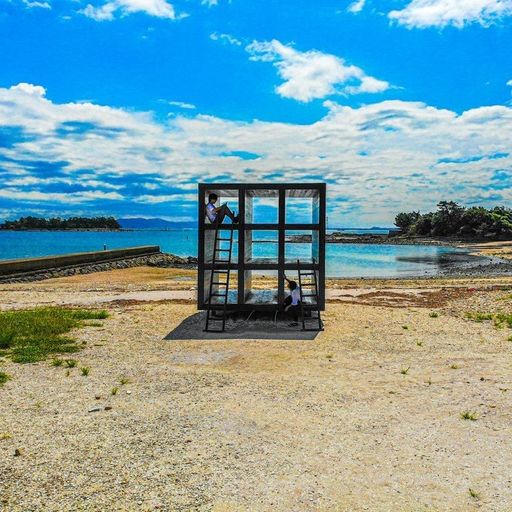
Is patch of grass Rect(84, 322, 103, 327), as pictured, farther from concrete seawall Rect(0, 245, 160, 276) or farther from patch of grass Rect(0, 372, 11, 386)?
concrete seawall Rect(0, 245, 160, 276)

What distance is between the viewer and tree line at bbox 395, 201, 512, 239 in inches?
4380

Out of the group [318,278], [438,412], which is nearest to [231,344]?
[318,278]

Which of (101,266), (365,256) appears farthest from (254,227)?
(365,256)

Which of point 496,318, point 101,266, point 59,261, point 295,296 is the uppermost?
point 295,296

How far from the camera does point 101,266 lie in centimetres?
4441

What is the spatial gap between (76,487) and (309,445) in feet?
8.47

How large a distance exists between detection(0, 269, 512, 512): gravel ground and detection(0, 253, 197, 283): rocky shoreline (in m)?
24.2

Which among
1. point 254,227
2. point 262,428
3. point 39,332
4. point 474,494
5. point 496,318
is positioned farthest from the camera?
point 496,318

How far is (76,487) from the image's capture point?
16.7 ft

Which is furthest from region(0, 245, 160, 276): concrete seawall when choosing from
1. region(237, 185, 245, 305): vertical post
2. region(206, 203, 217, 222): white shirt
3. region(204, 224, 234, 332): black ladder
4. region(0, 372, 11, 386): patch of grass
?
region(0, 372, 11, 386): patch of grass

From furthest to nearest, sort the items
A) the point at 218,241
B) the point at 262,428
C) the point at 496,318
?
the point at 496,318, the point at 218,241, the point at 262,428

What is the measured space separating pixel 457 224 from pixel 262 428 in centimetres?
13217

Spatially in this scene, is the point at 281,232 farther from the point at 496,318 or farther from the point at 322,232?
the point at 496,318

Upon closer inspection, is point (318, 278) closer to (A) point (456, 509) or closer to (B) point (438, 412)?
(B) point (438, 412)
